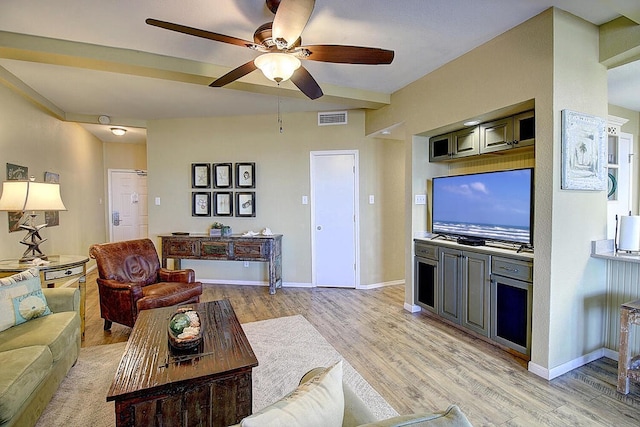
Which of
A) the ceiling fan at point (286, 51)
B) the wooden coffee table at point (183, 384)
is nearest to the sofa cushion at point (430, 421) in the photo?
Answer: the wooden coffee table at point (183, 384)

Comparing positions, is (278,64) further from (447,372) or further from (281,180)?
(281,180)

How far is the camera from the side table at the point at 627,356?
83.1 inches

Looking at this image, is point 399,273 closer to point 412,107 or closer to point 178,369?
point 412,107

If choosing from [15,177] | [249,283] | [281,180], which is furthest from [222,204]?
[15,177]

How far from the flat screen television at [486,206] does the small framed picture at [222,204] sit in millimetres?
3040

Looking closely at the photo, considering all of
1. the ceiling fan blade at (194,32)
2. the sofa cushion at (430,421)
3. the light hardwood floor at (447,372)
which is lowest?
the light hardwood floor at (447,372)

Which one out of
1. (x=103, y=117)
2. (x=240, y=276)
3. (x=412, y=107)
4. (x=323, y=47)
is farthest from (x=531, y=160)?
(x=103, y=117)

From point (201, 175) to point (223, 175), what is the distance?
1.18 feet

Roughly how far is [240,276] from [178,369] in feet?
11.4

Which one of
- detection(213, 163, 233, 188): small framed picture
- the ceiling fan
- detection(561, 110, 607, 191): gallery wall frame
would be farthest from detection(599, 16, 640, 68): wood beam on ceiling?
detection(213, 163, 233, 188): small framed picture

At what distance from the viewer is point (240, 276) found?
197 inches

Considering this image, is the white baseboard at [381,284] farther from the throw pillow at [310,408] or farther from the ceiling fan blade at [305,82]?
the throw pillow at [310,408]

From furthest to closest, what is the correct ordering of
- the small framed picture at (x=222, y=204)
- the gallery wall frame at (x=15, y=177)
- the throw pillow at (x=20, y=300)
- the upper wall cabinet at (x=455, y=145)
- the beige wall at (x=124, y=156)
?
the beige wall at (x=124, y=156)
the small framed picture at (x=222, y=204)
the gallery wall frame at (x=15, y=177)
the upper wall cabinet at (x=455, y=145)
the throw pillow at (x=20, y=300)

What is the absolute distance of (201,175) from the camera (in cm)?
502
